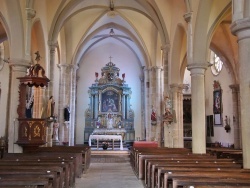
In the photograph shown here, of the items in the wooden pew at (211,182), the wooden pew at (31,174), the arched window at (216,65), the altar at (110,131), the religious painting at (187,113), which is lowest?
the wooden pew at (211,182)

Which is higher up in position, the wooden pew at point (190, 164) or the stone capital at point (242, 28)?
the stone capital at point (242, 28)

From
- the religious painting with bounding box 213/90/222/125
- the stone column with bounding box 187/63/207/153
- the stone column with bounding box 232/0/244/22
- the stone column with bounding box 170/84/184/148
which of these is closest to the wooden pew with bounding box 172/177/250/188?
the stone column with bounding box 232/0/244/22

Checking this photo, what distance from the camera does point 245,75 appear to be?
7.12m

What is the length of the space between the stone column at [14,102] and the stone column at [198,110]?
6.58 metres

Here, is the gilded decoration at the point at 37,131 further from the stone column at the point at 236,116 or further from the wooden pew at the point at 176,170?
the stone column at the point at 236,116

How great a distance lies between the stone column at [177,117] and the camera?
1567cm

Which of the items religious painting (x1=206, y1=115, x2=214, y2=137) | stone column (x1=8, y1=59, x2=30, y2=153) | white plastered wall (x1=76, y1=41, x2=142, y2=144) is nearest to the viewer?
stone column (x1=8, y1=59, x2=30, y2=153)

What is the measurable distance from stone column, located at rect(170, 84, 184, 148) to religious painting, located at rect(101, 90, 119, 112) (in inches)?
406

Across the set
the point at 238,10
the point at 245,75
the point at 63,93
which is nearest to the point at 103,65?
the point at 63,93

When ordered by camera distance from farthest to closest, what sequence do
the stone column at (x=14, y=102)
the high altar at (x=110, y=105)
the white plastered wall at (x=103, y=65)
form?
the white plastered wall at (x=103, y=65), the high altar at (x=110, y=105), the stone column at (x=14, y=102)

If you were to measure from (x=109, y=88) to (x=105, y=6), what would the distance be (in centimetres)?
807

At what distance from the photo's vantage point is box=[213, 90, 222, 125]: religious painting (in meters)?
21.0

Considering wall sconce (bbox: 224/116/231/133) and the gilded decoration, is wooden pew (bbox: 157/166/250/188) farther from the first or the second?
wall sconce (bbox: 224/116/231/133)

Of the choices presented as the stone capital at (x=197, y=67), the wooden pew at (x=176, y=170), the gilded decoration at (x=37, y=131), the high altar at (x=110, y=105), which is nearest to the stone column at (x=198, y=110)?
the stone capital at (x=197, y=67)
